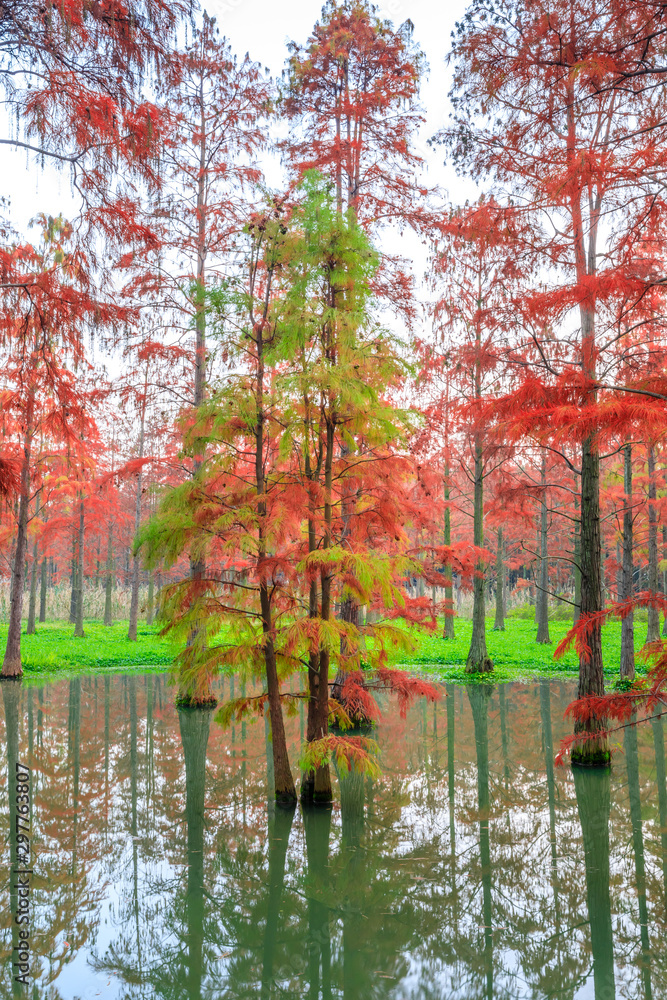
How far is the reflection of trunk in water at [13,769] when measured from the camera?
14.7 feet

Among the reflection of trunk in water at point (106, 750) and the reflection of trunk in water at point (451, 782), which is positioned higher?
the reflection of trunk in water at point (106, 750)

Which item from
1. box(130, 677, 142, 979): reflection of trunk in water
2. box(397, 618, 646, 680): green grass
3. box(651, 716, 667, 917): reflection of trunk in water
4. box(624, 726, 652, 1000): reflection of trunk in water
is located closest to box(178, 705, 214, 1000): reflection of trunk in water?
box(130, 677, 142, 979): reflection of trunk in water

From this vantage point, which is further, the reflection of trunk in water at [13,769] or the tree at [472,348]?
the tree at [472,348]

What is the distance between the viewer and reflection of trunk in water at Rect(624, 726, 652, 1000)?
4121mm

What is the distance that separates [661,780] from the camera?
26.3 ft

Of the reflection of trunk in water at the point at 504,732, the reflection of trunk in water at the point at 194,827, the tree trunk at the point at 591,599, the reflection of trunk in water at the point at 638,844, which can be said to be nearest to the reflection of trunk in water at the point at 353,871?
the reflection of trunk in water at the point at 194,827

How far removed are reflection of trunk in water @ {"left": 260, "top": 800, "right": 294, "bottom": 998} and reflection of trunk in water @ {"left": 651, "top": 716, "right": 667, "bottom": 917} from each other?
2.83m

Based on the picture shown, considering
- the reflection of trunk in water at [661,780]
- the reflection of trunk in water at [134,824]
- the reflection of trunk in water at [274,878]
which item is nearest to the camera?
the reflection of trunk in water at [274,878]

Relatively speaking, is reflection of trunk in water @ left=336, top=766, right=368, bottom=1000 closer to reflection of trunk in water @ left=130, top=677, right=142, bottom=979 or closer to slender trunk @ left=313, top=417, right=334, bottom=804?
slender trunk @ left=313, top=417, right=334, bottom=804

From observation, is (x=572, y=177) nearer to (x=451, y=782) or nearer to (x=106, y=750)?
(x=451, y=782)

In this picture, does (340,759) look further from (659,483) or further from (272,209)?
(659,483)

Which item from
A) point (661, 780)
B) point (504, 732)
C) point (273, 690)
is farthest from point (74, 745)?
point (661, 780)

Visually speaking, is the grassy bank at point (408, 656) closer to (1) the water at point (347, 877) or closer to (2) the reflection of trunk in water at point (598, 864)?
(1) the water at point (347, 877)

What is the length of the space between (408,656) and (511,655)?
3376mm
